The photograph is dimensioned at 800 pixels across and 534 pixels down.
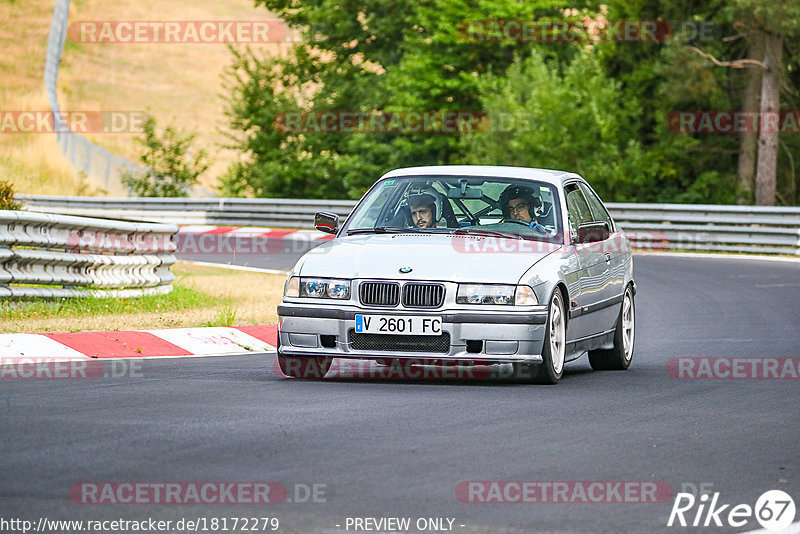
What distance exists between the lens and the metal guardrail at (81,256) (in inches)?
530

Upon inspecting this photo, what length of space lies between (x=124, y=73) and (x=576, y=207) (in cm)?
8635

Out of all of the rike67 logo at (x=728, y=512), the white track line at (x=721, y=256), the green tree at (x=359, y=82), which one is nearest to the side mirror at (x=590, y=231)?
the rike67 logo at (x=728, y=512)

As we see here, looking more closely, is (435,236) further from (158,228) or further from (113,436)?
(158,228)

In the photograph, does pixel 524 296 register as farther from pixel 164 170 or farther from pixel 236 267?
pixel 164 170

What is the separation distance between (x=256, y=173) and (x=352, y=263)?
44.4 metres

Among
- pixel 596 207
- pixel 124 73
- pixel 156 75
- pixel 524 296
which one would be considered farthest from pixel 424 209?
pixel 156 75

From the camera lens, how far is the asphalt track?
19.5 feet

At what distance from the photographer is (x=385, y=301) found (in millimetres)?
9805

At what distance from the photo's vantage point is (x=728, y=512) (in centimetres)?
603

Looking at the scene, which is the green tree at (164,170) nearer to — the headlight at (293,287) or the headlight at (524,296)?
the headlight at (293,287)

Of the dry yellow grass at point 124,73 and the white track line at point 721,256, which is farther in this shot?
the dry yellow grass at point 124,73

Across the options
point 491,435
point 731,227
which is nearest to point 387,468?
point 491,435

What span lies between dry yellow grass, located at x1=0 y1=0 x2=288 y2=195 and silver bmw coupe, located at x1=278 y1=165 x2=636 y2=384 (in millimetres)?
49390

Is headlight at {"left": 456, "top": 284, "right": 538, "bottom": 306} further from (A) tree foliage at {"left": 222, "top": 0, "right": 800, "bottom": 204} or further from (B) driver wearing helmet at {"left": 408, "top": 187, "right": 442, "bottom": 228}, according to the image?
(A) tree foliage at {"left": 222, "top": 0, "right": 800, "bottom": 204}
